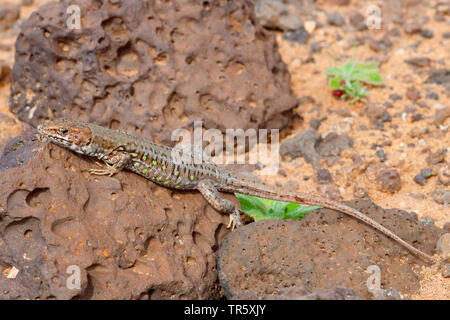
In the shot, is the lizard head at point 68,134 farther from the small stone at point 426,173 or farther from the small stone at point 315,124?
the small stone at point 426,173

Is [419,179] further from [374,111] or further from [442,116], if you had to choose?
[374,111]

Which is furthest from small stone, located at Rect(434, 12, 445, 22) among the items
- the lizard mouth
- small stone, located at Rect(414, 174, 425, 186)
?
the lizard mouth

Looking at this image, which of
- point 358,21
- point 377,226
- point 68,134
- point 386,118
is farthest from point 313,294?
point 358,21

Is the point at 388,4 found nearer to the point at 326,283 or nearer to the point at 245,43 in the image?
the point at 245,43

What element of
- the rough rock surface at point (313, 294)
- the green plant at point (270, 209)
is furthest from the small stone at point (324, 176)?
the rough rock surface at point (313, 294)

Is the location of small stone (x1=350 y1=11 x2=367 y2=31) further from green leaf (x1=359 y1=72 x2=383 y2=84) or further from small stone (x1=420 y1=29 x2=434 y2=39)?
green leaf (x1=359 y1=72 x2=383 y2=84)
